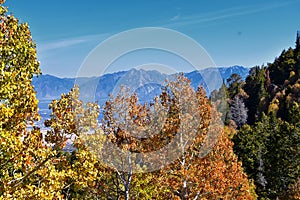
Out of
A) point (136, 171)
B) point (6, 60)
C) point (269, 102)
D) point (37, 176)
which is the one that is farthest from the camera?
point (269, 102)

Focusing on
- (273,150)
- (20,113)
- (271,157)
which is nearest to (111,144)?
(20,113)

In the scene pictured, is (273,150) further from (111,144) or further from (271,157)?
(111,144)

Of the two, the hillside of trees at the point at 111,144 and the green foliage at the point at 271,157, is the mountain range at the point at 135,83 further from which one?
the green foliage at the point at 271,157

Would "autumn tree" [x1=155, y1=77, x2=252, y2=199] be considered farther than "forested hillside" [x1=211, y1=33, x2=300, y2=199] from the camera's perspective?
No

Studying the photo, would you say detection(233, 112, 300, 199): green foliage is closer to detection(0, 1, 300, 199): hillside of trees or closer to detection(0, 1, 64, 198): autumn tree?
detection(0, 1, 300, 199): hillside of trees

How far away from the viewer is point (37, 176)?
12.5 m

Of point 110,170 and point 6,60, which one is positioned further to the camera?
point 110,170

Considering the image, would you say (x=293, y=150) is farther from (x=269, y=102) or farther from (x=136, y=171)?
(x=269, y=102)

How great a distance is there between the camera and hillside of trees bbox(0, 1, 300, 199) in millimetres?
10453

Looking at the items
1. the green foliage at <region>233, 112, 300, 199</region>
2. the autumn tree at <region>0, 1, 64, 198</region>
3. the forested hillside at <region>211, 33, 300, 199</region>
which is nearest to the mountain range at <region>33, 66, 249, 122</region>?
the autumn tree at <region>0, 1, 64, 198</region>

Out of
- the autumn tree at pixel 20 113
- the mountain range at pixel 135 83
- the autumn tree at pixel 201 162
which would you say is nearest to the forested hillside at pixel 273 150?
the autumn tree at pixel 201 162

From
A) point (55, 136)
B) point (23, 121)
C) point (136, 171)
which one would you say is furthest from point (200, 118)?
point (23, 121)

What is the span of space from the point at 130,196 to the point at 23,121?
9.11 metres

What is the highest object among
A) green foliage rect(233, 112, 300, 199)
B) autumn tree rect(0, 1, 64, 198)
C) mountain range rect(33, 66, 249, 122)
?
green foliage rect(233, 112, 300, 199)
